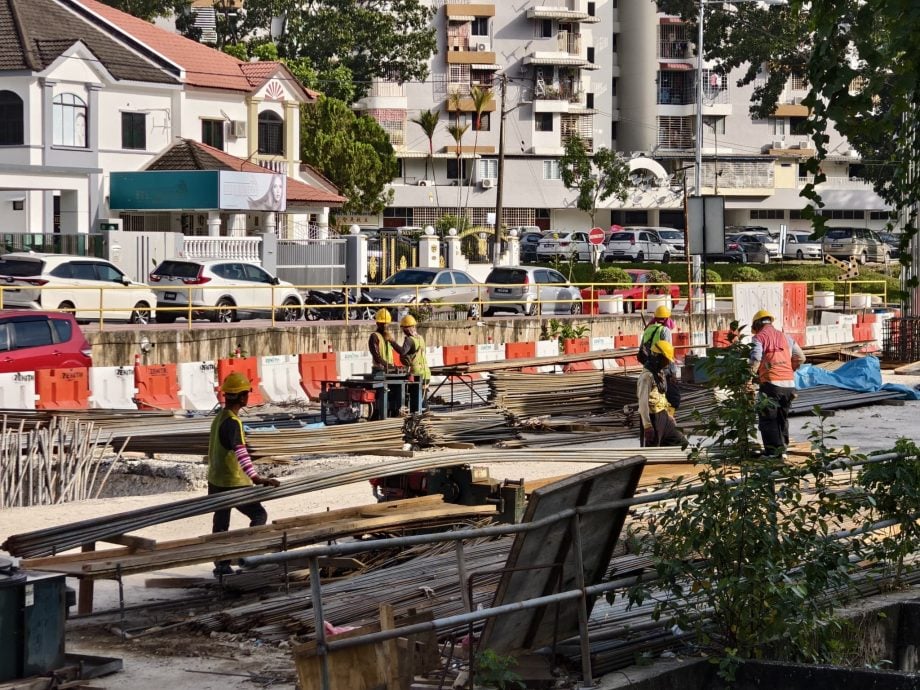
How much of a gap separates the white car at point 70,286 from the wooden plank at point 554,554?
928 inches

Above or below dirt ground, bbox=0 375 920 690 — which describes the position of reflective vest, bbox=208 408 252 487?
above

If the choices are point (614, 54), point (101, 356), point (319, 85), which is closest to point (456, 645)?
point (101, 356)

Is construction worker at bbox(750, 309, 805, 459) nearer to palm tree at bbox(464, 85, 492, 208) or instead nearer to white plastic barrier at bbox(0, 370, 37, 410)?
white plastic barrier at bbox(0, 370, 37, 410)

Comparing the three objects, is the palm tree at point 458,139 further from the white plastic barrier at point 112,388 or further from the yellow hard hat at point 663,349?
the yellow hard hat at point 663,349

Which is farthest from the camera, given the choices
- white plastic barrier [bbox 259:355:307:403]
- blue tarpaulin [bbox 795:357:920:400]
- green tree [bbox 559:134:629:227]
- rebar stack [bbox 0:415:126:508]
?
green tree [bbox 559:134:629:227]

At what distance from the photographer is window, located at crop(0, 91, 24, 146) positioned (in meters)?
44.7

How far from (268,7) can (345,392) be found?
59718mm

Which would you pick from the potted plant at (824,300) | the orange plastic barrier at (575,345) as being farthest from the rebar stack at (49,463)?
the potted plant at (824,300)

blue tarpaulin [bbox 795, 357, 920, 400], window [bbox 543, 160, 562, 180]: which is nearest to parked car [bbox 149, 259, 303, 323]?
blue tarpaulin [bbox 795, 357, 920, 400]

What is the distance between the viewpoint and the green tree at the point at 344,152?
220 ft

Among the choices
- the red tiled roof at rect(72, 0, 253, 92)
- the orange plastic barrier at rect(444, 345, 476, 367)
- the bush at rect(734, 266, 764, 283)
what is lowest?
the orange plastic barrier at rect(444, 345, 476, 367)

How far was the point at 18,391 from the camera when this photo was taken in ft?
71.0

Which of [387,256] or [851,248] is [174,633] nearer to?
[387,256]

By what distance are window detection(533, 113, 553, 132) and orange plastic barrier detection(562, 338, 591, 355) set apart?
54.8m
